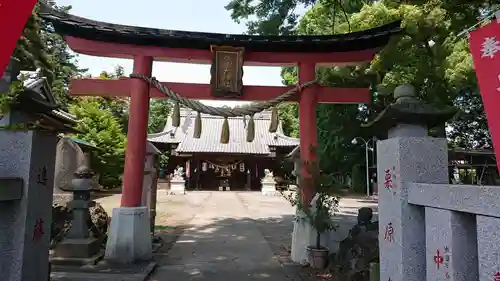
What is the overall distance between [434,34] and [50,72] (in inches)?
669

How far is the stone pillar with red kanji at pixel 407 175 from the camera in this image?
3543 mm

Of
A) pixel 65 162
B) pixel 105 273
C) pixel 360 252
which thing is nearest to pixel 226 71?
pixel 360 252

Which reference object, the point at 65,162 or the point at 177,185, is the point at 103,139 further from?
the point at 65,162

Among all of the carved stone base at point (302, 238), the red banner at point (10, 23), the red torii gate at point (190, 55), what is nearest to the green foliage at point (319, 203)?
the carved stone base at point (302, 238)

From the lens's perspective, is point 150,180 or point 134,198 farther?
point 150,180

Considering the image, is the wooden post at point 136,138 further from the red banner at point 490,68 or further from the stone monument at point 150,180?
the red banner at point 490,68

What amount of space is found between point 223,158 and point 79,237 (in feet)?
83.6

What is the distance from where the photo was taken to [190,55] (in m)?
7.80

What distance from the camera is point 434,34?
11.3 metres

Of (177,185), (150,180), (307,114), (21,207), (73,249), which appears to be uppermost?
(307,114)

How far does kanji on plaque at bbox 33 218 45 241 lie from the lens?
380cm

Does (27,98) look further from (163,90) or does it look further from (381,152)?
(381,152)

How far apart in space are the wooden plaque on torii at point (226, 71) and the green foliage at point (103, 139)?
1842cm

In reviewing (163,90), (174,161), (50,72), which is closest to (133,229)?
(163,90)
